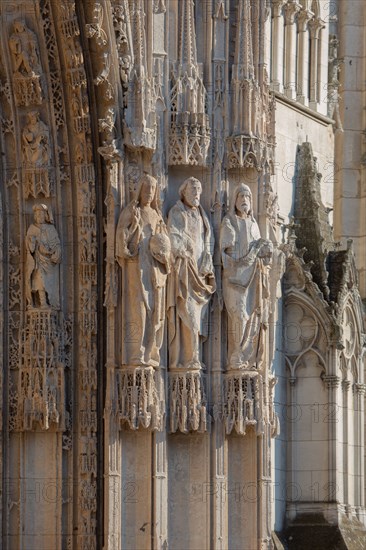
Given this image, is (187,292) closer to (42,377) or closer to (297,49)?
(42,377)

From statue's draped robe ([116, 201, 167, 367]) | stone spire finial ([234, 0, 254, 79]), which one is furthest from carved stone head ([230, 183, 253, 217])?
stone spire finial ([234, 0, 254, 79])

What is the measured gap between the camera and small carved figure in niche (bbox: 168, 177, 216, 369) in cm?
2594

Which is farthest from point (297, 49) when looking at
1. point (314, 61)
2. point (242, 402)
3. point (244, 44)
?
point (242, 402)

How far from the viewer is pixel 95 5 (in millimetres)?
25953

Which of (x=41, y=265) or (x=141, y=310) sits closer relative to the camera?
(x=141, y=310)

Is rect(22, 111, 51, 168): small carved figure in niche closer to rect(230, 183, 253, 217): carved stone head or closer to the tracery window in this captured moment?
rect(230, 183, 253, 217): carved stone head

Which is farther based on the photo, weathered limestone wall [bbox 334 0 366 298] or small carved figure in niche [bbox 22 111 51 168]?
weathered limestone wall [bbox 334 0 366 298]

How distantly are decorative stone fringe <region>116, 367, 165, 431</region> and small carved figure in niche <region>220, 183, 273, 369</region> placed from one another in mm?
811

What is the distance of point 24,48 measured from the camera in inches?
1026

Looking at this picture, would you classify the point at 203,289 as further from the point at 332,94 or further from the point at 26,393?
the point at 332,94

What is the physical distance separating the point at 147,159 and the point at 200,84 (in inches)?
35.1

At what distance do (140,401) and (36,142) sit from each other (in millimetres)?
2636

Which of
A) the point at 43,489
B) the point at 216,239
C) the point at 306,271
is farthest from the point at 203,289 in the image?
the point at 306,271

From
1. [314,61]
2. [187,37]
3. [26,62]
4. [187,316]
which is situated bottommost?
[187,316]
